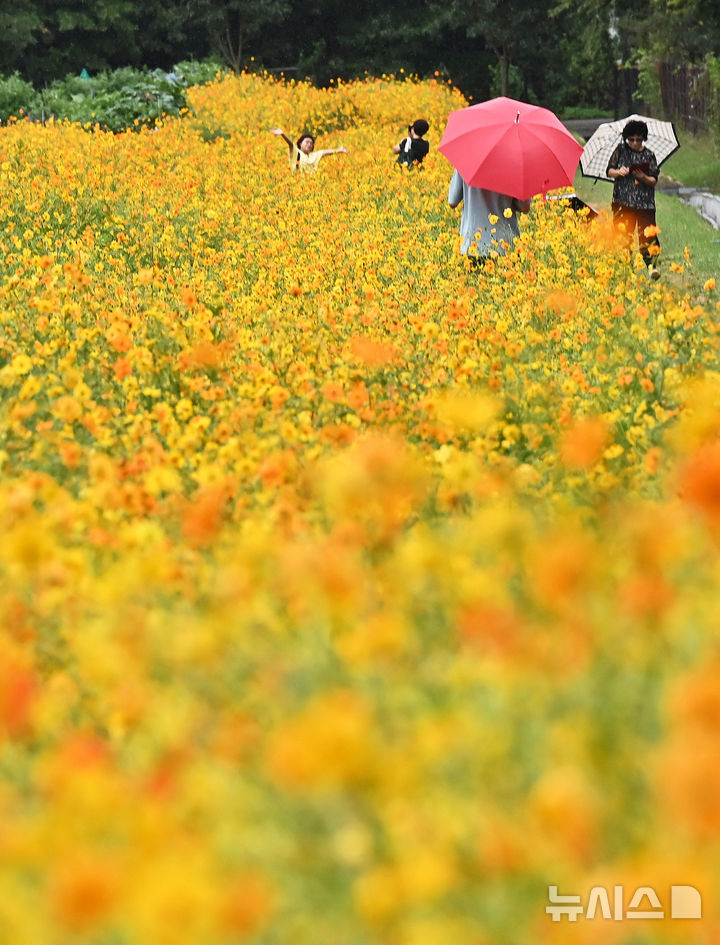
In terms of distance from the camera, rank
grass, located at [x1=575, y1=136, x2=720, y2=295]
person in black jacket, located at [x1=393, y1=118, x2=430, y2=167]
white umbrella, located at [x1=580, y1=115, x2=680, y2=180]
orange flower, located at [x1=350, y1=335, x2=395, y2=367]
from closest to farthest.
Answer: orange flower, located at [x1=350, y1=335, x2=395, y2=367]
grass, located at [x1=575, y1=136, x2=720, y2=295]
white umbrella, located at [x1=580, y1=115, x2=680, y2=180]
person in black jacket, located at [x1=393, y1=118, x2=430, y2=167]

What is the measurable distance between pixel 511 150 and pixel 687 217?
746 centimetres

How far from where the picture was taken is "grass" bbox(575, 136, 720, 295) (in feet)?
35.8

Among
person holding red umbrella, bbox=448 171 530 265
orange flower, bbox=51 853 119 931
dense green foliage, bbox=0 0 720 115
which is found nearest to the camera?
orange flower, bbox=51 853 119 931

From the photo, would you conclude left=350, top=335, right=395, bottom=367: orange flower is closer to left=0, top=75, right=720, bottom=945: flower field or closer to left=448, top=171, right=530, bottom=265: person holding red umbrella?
left=0, top=75, right=720, bottom=945: flower field

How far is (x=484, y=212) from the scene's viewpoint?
10516 millimetres

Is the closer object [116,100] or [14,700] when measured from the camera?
[14,700]

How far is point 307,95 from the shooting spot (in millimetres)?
27719

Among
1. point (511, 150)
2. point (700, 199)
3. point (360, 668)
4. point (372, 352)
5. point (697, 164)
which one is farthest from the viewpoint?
point (697, 164)

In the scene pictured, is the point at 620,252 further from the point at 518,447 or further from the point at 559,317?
the point at 518,447

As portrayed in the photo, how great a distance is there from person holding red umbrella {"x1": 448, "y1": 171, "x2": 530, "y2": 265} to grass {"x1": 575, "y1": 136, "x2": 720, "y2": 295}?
3.02 feet

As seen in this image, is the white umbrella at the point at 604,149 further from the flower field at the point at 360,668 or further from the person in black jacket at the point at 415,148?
the flower field at the point at 360,668

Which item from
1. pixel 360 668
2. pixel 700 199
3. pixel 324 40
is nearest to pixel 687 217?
pixel 700 199

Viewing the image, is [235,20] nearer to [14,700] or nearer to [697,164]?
[697,164]

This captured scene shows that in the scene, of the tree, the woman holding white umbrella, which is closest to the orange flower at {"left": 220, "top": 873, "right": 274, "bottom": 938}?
the woman holding white umbrella
